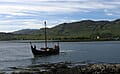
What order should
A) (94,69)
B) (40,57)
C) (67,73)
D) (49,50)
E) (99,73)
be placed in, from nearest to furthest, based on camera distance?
1. (67,73)
2. (99,73)
3. (94,69)
4. (40,57)
5. (49,50)

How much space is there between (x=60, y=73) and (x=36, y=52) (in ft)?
168

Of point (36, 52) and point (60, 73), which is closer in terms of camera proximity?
point (60, 73)

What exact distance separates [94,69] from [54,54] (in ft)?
172

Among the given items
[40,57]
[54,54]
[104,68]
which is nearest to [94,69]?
[104,68]

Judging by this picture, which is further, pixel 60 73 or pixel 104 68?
pixel 104 68

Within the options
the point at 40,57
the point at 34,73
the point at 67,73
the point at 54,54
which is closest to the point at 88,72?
the point at 67,73

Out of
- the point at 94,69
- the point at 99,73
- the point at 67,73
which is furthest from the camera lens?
the point at 94,69

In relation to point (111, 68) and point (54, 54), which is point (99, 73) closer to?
point (111, 68)

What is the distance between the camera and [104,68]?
40.6 metres

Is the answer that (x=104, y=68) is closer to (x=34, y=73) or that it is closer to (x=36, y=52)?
(x=34, y=73)

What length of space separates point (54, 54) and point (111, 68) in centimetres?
5224

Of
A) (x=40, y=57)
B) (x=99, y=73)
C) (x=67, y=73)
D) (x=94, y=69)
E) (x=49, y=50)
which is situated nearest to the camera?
(x=67, y=73)

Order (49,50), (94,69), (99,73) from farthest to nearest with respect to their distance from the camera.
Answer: (49,50)
(94,69)
(99,73)

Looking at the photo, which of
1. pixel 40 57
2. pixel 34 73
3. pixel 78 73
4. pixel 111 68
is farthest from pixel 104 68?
pixel 40 57
